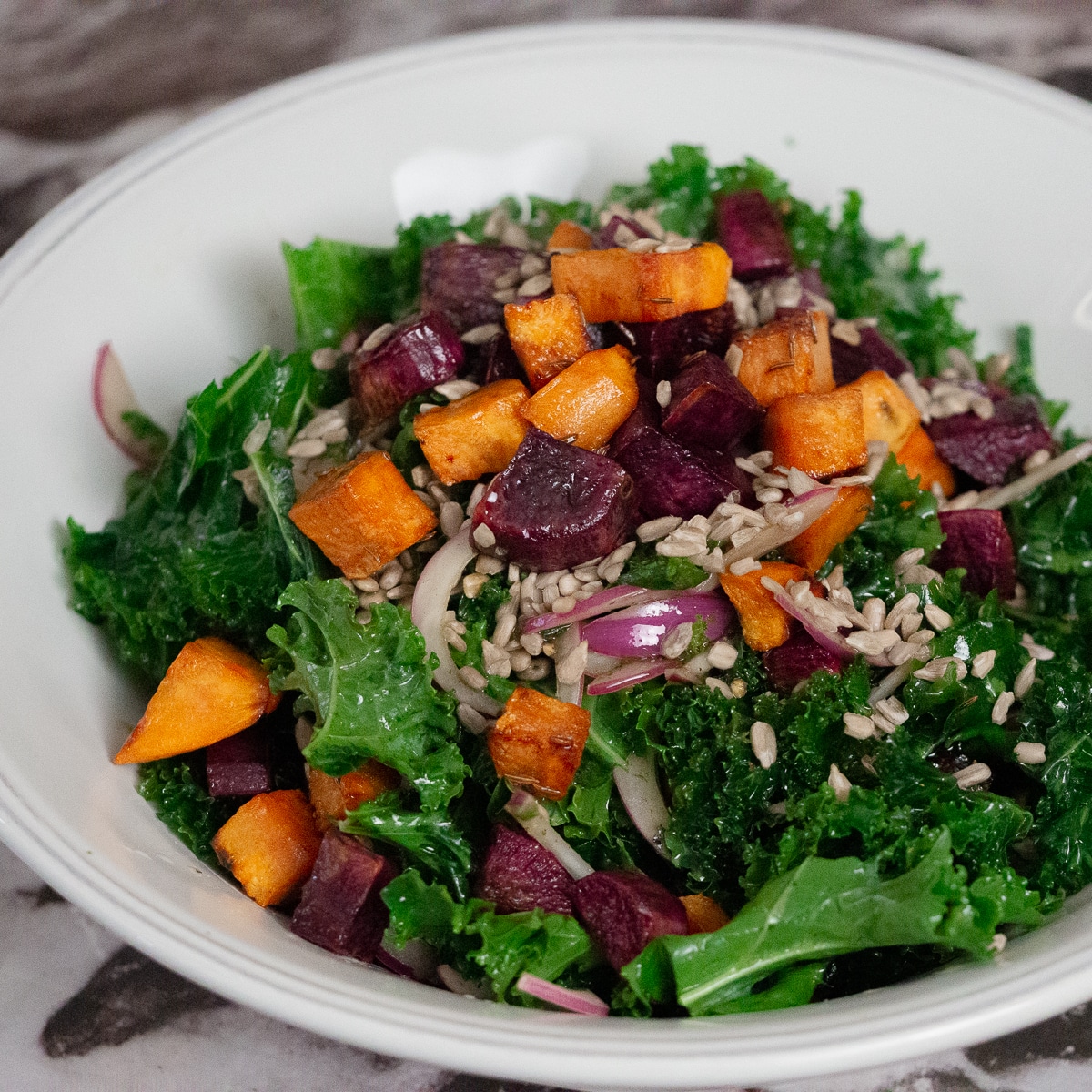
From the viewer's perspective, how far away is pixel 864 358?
123 inches

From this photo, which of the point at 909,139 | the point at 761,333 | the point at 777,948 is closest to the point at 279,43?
the point at 909,139

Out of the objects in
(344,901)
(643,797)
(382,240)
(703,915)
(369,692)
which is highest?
(382,240)

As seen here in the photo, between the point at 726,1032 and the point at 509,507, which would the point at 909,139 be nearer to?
the point at 509,507

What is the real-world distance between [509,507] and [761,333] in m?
0.86

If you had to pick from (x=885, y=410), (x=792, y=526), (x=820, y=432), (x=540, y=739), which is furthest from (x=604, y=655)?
(x=885, y=410)

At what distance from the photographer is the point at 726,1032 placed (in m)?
1.97

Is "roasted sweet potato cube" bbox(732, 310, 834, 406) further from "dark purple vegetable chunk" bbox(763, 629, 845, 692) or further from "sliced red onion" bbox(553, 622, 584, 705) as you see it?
"sliced red onion" bbox(553, 622, 584, 705)

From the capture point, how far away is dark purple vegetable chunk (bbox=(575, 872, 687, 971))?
224cm

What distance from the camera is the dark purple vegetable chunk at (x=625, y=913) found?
224cm

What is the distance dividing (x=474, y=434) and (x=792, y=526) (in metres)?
0.78

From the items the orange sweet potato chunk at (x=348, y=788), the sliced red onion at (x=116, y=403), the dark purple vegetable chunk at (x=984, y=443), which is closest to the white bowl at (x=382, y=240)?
the sliced red onion at (x=116, y=403)

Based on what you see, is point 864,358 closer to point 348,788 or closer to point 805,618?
point 805,618

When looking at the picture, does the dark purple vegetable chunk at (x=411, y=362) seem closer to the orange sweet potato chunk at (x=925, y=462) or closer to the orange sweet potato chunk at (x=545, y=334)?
the orange sweet potato chunk at (x=545, y=334)

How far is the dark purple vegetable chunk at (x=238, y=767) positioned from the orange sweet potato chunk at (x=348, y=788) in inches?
5.6
